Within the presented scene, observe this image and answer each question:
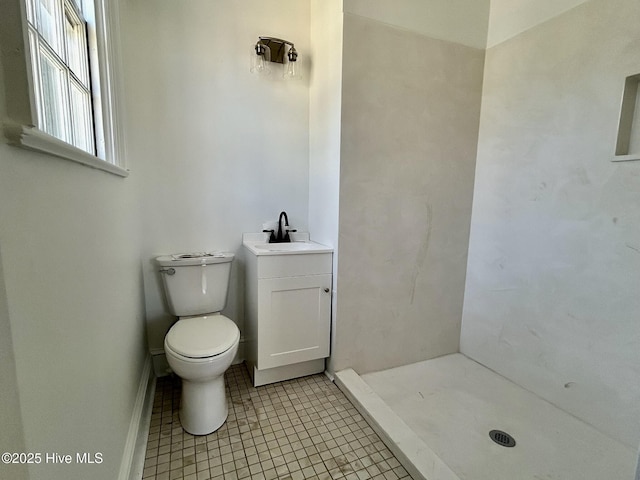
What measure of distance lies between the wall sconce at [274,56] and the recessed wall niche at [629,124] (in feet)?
5.79

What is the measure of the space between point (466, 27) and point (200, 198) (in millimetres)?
2071

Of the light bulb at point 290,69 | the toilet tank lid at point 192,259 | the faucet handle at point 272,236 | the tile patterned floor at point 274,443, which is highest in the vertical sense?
the light bulb at point 290,69

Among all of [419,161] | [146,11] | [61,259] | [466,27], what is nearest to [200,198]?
[146,11]

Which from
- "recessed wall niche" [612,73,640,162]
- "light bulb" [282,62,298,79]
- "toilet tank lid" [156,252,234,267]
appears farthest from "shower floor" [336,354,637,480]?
"light bulb" [282,62,298,79]

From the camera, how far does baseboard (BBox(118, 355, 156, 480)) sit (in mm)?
1184

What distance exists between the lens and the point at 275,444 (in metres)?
1.45

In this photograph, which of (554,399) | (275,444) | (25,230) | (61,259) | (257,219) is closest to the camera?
(25,230)

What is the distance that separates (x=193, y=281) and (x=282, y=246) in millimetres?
593

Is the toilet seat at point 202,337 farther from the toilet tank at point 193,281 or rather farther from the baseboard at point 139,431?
the baseboard at point 139,431

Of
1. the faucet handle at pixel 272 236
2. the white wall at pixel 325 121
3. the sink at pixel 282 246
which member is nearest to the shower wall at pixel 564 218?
the white wall at pixel 325 121

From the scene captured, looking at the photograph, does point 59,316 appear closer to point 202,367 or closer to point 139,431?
point 202,367

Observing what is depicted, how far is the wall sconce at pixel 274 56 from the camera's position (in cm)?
192

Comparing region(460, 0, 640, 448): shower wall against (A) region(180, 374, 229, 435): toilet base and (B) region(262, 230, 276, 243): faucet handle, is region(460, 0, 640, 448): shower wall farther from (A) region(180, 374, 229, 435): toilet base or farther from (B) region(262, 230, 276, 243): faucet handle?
(A) region(180, 374, 229, 435): toilet base

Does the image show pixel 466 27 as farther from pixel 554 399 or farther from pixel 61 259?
pixel 61 259
